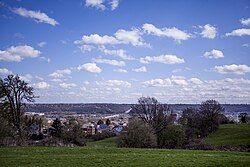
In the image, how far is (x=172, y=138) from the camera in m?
58.6

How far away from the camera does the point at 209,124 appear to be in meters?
81.1

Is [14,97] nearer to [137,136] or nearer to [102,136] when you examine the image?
[137,136]

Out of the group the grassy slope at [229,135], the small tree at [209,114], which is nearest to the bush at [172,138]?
the grassy slope at [229,135]

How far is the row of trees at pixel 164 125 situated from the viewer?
47.4 meters

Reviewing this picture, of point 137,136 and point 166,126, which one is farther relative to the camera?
point 166,126

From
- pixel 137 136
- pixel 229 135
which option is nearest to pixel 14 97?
pixel 137 136

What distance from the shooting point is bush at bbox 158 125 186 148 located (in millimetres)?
58094

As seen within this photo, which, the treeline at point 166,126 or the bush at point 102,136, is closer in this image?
the treeline at point 166,126

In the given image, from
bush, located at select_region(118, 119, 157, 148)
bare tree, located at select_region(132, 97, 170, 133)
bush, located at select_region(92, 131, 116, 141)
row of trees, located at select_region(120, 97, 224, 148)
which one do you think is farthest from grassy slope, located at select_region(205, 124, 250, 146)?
bush, located at select_region(92, 131, 116, 141)

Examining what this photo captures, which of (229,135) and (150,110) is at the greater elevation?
(150,110)

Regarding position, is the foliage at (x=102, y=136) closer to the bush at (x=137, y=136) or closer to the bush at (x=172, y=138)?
the bush at (x=172, y=138)

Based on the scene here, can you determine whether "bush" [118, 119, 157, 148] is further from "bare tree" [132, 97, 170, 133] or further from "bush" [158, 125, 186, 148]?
"bare tree" [132, 97, 170, 133]

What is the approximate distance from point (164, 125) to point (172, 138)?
21.6 feet

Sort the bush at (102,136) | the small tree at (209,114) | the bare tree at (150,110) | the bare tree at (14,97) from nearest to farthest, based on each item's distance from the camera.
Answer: the bare tree at (14,97) < the bare tree at (150,110) < the small tree at (209,114) < the bush at (102,136)
